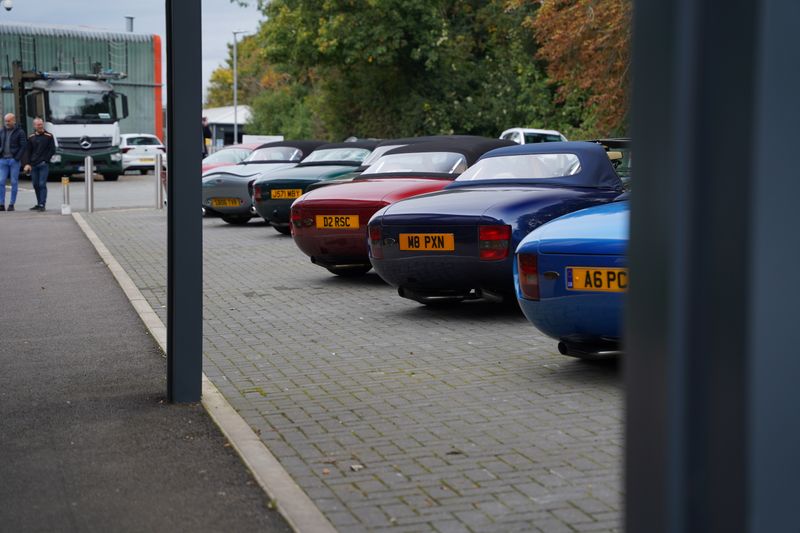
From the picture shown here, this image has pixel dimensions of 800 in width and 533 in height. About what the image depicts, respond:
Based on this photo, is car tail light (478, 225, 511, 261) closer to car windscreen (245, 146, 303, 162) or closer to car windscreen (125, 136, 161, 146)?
car windscreen (245, 146, 303, 162)

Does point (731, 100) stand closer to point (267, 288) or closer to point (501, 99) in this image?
point (267, 288)

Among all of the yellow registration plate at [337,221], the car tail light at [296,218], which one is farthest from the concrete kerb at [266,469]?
the car tail light at [296,218]

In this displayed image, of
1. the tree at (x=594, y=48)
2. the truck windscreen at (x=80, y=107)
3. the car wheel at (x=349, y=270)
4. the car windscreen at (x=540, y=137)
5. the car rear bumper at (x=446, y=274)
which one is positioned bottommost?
the car wheel at (x=349, y=270)

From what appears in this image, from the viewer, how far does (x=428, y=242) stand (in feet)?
30.2

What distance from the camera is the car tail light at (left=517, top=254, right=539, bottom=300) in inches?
276

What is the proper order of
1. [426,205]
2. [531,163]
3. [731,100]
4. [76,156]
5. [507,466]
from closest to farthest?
[731,100], [507,466], [426,205], [531,163], [76,156]

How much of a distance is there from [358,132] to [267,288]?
37.1 metres

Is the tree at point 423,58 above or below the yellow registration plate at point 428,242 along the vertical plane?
above

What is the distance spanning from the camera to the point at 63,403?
668 centimetres

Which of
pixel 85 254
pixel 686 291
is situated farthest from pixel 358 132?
pixel 686 291

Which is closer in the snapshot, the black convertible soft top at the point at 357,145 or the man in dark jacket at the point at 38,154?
the black convertible soft top at the point at 357,145

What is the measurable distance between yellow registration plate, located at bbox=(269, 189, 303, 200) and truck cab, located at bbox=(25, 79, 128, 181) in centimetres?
2130

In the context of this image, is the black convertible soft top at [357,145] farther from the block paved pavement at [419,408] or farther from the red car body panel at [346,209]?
the block paved pavement at [419,408]

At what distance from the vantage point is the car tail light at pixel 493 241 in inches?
346
